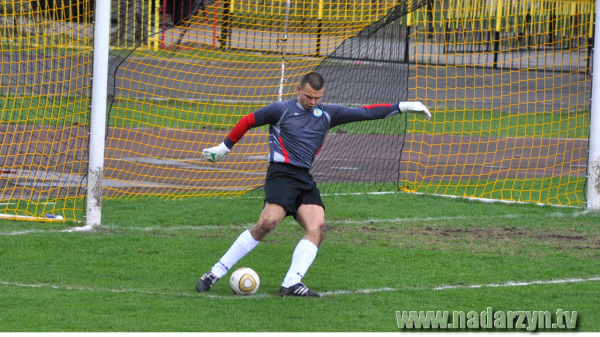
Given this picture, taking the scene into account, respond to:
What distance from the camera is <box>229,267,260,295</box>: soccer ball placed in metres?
7.10

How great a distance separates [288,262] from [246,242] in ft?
3.86

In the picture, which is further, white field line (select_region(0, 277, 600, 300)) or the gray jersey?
the gray jersey

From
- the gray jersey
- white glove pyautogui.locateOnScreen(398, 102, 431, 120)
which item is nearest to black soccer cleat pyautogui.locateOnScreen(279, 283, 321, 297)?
the gray jersey

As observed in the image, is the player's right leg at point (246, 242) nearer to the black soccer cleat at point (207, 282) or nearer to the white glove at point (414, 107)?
the black soccer cleat at point (207, 282)

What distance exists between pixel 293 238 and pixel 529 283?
2726 millimetres

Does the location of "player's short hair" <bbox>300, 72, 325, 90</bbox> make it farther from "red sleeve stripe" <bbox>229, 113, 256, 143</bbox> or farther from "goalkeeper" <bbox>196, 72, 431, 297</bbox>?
"red sleeve stripe" <bbox>229, 113, 256, 143</bbox>

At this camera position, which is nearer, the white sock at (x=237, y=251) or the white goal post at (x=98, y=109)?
the white sock at (x=237, y=251)

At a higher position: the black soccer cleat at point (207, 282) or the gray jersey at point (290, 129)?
the gray jersey at point (290, 129)

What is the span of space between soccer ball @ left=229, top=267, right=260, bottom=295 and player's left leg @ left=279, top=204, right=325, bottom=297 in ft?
0.71

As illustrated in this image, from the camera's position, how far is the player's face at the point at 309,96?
285 inches

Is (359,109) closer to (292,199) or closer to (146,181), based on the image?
(292,199)

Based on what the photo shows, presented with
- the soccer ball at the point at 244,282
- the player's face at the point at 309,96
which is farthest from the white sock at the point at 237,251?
the player's face at the point at 309,96

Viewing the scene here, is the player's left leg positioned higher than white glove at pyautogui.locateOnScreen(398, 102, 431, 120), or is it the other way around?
white glove at pyautogui.locateOnScreen(398, 102, 431, 120)

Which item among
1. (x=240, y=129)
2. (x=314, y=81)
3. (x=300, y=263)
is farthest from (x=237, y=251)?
(x=314, y=81)
